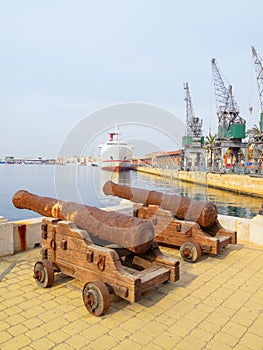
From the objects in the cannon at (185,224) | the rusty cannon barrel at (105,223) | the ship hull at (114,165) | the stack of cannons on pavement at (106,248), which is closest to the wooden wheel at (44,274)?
the stack of cannons on pavement at (106,248)

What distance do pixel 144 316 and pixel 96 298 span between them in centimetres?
51

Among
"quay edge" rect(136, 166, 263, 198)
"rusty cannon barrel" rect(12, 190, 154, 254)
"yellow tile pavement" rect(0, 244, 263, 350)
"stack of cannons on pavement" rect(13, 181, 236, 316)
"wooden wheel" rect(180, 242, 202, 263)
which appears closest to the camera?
"yellow tile pavement" rect(0, 244, 263, 350)

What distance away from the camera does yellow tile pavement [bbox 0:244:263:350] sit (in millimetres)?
2705

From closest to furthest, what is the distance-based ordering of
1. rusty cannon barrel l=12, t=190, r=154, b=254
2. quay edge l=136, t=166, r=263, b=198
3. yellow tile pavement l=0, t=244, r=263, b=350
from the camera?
yellow tile pavement l=0, t=244, r=263, b=350
rusty cannon barrel l=12, t=190, r=154, b=254
quay edge l=136, t=166, r=263, b=198

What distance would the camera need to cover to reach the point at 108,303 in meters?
3.14

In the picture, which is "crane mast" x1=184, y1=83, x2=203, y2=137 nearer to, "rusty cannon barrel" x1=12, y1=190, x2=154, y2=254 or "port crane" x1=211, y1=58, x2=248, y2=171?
"port crane" x1=211, y1=58, x2=248, y2=171

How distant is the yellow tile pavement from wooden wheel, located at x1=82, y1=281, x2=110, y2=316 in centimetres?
8

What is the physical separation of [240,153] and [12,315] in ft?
161

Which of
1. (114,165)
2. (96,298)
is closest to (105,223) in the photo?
(96,298)

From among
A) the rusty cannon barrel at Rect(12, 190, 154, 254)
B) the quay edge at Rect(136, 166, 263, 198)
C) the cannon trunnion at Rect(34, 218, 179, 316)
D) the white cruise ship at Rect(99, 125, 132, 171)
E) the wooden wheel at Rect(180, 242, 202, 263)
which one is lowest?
the quay edge at Rect(136, 166, 263, 198)

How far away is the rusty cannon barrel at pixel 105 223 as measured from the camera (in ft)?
11.6

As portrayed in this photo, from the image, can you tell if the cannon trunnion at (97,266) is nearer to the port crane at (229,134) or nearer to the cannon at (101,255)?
the cannon at (101,255)

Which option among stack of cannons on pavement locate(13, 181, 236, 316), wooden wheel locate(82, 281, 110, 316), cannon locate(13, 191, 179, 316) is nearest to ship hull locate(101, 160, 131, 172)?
stack of cannons on pavement locate(13, 181, 236, 316)

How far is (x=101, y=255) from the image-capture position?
133 inches
